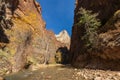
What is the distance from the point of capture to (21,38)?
179 ft

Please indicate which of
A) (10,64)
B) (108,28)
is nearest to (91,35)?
(108,28)

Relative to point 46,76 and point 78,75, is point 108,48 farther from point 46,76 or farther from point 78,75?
point 46,76

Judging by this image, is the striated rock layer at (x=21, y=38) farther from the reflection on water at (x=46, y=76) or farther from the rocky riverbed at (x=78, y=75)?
the rocky riverbed at (x=78, y=75)

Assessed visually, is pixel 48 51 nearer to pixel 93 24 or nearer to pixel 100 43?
pixel 93 24

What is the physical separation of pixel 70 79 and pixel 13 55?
2552cm

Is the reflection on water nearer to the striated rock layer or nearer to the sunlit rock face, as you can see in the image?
the sunlit rock face

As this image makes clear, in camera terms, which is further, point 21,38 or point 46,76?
point 21,38

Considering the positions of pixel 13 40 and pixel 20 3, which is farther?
pixel 20 3

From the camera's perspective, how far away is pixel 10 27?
5328cm

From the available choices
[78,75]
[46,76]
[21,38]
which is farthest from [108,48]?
[21,38]

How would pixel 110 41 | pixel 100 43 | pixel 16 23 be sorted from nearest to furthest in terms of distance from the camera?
1. pixel 110 41
2. pixel 100 43
3. pixel 16 23

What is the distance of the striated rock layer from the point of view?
157 feet

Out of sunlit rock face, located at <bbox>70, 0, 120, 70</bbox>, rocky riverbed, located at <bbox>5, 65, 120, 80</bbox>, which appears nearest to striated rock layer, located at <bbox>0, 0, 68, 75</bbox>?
rocky riverbed, located at <bbox>5, 65, 120, 80</bbox>

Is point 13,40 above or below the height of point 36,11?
below
